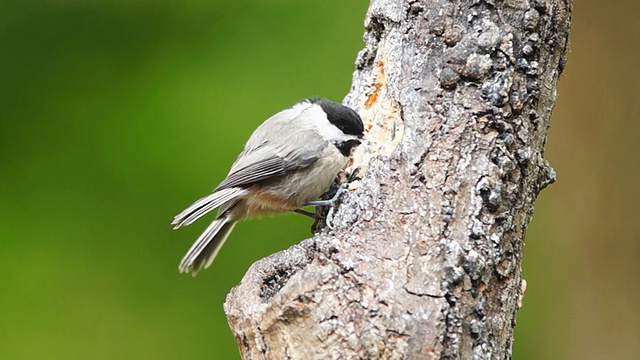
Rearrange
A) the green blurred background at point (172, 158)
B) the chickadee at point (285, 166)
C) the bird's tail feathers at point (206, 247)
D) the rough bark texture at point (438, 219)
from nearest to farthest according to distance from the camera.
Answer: the rough bark texture at point (438, 219) < the chickadee at point (285, 166) < the bird's tail feathers at point (206, 247) < the green blurred background at point (172, 158)

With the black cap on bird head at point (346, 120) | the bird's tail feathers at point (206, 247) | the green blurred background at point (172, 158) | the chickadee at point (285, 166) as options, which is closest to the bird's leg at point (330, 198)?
the chickadee at point (285, 166)

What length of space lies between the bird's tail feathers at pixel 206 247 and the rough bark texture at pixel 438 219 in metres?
0.98

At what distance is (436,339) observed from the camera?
138cm

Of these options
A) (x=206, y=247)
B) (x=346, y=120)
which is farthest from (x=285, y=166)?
(x=206, y=247)

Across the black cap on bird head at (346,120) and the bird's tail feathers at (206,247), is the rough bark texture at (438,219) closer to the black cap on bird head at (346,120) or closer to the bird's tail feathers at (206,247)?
the black cap on bird head at (346,120)

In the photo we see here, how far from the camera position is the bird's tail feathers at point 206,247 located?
2572 millimetres

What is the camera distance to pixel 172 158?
10.6 ft

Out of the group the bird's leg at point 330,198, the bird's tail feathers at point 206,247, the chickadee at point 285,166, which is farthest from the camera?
the bird's tail feathers at point 206,247

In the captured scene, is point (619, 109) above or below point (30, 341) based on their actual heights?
above

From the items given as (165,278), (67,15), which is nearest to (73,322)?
(165,278)

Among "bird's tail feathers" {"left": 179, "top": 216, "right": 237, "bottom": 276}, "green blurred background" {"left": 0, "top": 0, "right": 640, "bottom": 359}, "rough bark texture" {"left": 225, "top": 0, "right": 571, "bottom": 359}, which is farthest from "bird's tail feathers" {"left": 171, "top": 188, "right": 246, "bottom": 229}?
"green blurred background" {"left": 0, "top": 0, "right": 640, "bottom": 359}

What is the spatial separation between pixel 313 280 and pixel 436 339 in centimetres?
26

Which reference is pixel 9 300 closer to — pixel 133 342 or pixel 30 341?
pixel 30 341

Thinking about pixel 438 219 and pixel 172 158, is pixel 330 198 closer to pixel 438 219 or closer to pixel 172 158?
pixel 438 219
